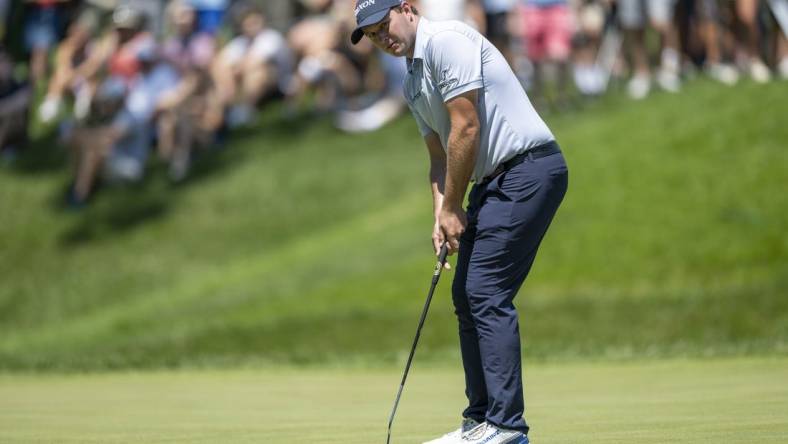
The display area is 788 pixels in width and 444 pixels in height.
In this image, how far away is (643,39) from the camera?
1931 centimetres

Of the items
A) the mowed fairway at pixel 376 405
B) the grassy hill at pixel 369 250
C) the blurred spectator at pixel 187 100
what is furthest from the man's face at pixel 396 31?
the blurred spectator at pixel 187 100

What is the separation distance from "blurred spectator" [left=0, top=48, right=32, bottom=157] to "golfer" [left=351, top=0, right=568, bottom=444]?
14.8 metres

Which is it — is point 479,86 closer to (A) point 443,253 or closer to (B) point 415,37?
(B) point 415,37

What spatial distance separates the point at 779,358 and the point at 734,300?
424cm

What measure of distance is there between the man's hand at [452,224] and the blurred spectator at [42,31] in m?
16.2

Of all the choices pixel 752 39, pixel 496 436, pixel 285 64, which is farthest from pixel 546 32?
pixel 496 436

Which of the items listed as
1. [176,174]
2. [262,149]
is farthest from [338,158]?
[176,174]

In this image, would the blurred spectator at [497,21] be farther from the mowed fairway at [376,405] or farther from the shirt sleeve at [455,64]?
the shirt sleeve at [455,64]

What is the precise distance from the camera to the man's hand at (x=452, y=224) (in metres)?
5.78

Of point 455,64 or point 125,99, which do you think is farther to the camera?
point 125,99

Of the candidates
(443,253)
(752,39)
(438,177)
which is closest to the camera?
(443,253)

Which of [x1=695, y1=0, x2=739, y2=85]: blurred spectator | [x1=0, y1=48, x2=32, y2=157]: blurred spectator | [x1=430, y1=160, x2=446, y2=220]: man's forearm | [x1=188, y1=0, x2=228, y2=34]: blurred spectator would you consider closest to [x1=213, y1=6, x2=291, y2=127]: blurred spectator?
[x1=188, y1=0, x2=228, y2=34]: blurred spectator

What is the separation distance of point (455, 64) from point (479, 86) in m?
0.14

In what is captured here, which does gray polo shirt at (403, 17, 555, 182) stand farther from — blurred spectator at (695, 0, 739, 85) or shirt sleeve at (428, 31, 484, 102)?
blurred spectator at (695, 0, 739, 85)
